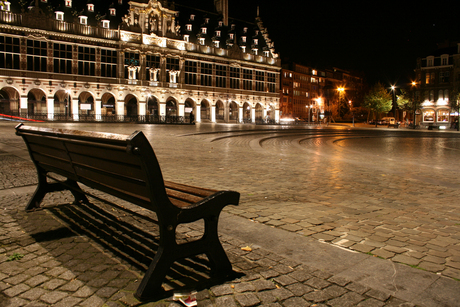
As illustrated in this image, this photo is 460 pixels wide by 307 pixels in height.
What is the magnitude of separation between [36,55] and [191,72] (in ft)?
81.0

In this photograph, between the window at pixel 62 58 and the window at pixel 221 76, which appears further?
the window at pixel 221 76

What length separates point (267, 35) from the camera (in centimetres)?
8025

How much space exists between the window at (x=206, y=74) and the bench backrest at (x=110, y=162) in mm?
62787

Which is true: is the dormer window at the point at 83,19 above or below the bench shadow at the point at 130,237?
above

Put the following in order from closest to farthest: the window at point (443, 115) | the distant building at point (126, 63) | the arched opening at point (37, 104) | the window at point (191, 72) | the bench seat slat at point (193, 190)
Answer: the bench seat slat at point (193, 190) → the distant building at point (126, 63) → the arched opening at point (37, 104) → the window at point (191, 72) → the window at point (443, 115)

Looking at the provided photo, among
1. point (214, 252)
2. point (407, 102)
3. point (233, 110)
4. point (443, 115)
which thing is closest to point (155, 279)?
point (214, 252)

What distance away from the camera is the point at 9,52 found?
154ft

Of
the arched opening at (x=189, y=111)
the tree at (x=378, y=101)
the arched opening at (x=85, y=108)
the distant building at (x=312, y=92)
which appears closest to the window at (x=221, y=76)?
the arched opening at (x=189, y=111)

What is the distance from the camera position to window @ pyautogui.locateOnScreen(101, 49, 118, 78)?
54.3 metres

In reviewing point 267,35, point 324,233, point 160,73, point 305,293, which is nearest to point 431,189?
point 324,233

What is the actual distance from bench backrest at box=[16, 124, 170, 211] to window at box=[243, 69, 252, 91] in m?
69.9

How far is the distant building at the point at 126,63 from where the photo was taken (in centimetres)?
4838

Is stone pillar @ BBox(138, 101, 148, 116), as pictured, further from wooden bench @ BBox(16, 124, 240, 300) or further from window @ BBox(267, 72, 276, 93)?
wooden bench @ BBox(16, 124, 240, 300)

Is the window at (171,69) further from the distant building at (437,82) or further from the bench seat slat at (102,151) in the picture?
the bench seat slat at (102,151)
